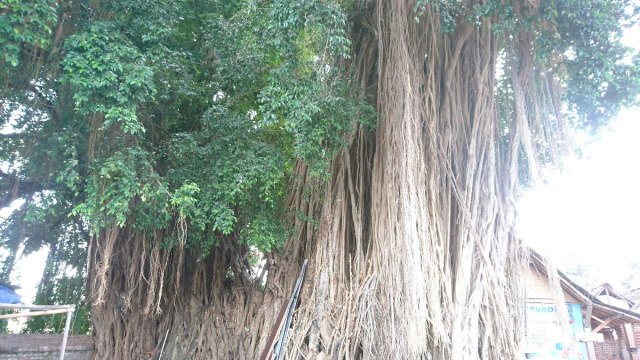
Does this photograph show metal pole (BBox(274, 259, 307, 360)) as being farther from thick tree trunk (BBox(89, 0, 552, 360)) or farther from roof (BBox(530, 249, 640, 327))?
roof (BBox(530, 249, 640, 327))

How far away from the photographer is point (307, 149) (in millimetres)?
3721

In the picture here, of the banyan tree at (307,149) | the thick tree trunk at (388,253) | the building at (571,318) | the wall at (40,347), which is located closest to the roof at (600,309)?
the building at (571,318)

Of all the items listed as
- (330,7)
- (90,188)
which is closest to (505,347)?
(330,7)

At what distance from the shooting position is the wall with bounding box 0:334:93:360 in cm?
473

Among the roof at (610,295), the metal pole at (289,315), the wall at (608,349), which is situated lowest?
the wall at (608,349)

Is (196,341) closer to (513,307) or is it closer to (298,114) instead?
(298,114)

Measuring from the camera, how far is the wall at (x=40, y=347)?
473cm

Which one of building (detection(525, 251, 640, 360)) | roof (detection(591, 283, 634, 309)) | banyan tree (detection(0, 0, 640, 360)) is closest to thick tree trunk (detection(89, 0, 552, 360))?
banyan tree (detection(0, 0, 640, 360))

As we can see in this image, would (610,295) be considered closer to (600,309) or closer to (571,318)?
(600,309)

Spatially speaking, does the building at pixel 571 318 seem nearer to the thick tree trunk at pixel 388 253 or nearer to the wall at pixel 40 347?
the thick tree trunk at pixel 388 253

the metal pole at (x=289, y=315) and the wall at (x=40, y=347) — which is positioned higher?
the metal pole at (x=289, y=315)

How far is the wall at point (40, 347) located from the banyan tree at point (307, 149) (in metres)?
0.43

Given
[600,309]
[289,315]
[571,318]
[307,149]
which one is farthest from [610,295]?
[307,149]

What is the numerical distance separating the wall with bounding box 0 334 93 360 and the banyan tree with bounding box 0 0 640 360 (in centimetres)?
43
